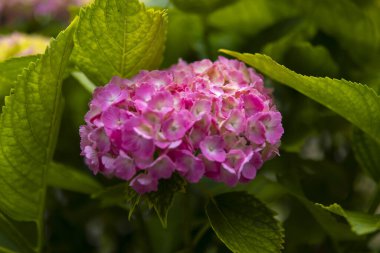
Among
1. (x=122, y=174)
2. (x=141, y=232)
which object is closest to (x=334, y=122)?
(x=141, y=232)

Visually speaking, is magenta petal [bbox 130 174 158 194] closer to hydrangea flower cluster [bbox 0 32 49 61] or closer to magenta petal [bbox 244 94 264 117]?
magenta petal [bbox 244 94 264 117]

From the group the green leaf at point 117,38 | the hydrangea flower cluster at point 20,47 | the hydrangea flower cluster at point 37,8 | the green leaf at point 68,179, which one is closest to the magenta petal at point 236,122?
the green leaf at point 117,38

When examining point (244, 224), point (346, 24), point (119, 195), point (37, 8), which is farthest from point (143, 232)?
point (37, 8)

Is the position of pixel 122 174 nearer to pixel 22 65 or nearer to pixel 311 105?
pixel 22 65

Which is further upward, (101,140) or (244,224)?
(101,140)

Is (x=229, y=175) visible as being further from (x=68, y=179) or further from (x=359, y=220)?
(x=68, y=179)

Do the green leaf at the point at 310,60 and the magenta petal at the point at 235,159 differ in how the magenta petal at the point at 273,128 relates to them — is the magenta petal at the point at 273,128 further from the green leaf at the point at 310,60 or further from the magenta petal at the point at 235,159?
the green leaf at the point at 310,60
